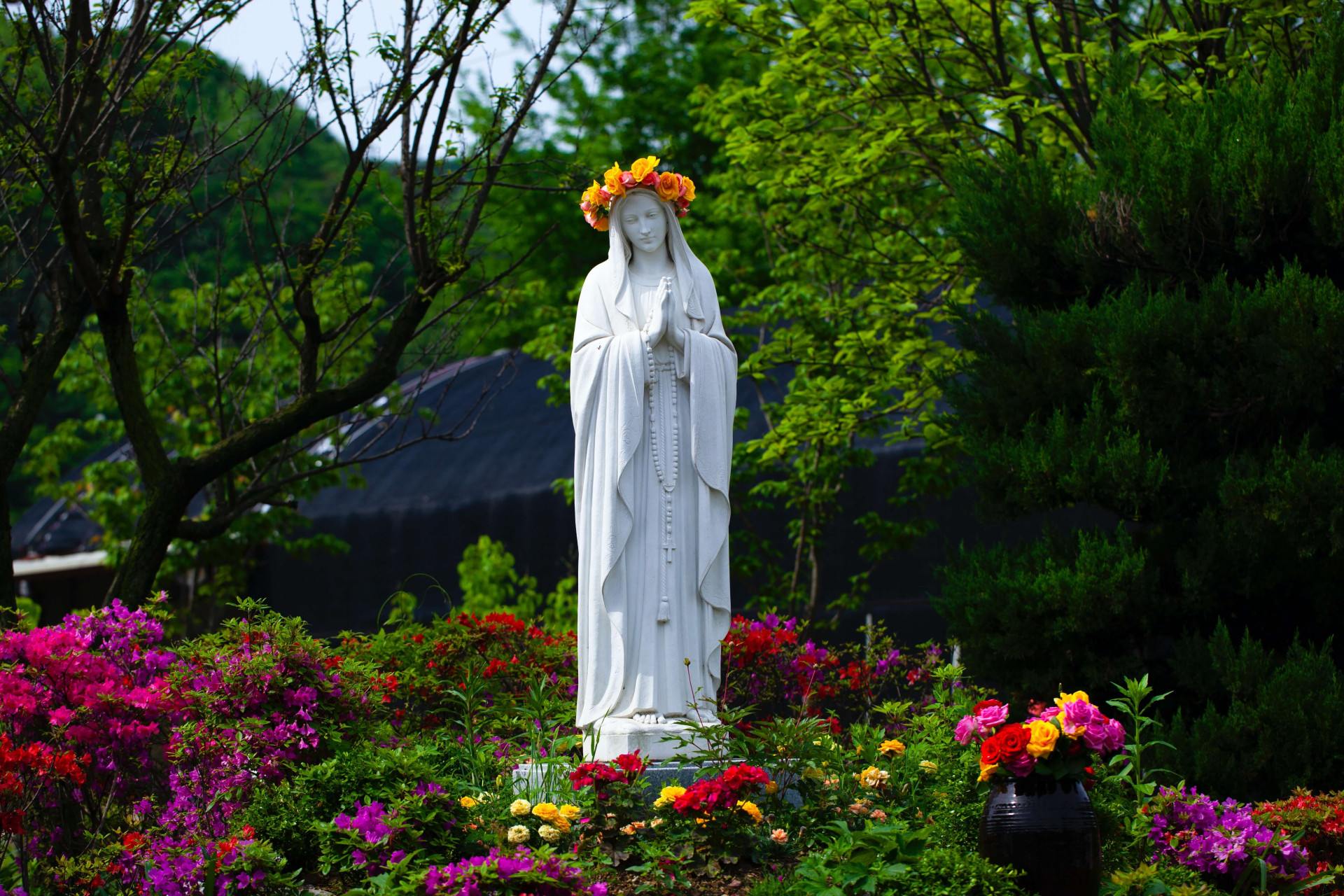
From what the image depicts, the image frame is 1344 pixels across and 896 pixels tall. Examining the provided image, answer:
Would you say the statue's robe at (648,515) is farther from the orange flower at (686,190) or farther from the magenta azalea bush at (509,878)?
the magenta azalea bush at (509,878)

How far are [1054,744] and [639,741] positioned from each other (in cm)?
184

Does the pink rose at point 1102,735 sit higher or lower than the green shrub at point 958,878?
higher

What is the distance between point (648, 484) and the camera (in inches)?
233

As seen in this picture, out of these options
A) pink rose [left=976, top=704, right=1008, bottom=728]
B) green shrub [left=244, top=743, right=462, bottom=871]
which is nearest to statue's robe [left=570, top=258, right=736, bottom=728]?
green shrub [left=244, top=743, right=462, bottom=871]

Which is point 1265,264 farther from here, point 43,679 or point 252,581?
point 252,581

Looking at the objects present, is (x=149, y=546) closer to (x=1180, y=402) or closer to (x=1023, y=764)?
(x=1023, y=764)

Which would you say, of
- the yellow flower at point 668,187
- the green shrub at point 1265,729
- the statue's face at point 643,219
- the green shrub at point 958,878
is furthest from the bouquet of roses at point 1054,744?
the yellow flower at point 668,187

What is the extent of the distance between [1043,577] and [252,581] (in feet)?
36.9

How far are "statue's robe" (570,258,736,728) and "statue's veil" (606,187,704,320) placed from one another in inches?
0.6

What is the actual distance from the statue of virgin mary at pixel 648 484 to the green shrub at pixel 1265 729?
2.74m

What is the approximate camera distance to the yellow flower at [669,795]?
4.86m

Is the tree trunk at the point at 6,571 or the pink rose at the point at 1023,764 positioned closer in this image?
the pink rose at the point at 1023,764

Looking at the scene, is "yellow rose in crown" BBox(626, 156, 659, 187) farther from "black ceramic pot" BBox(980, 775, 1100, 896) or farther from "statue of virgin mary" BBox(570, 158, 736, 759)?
"black ceramic pot" BBox(980, 775, 1100, 896)

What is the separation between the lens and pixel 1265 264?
7500 millimetres
